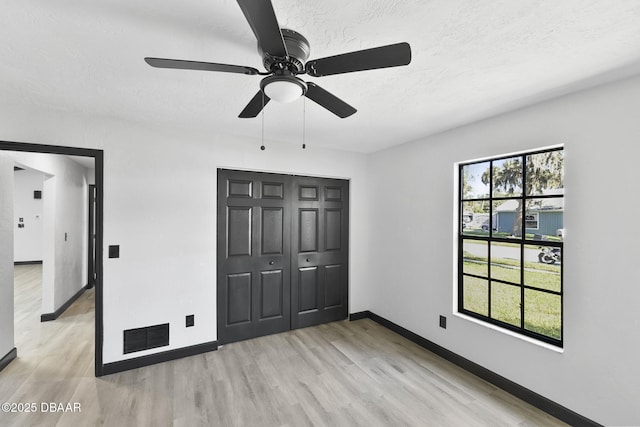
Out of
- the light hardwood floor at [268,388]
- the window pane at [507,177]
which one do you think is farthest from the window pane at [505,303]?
the window pane at [507,177]

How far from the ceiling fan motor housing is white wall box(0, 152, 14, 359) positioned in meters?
3.14

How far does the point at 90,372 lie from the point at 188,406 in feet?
3.95

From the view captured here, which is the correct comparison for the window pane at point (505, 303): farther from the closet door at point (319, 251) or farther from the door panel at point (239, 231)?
the door panel at point (239, 231)

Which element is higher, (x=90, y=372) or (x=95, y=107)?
(x=95, y=107)

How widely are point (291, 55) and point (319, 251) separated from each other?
112 inches

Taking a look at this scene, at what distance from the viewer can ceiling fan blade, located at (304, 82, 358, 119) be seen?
1.48m

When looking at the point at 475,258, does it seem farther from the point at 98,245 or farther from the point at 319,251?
the point at 98,245

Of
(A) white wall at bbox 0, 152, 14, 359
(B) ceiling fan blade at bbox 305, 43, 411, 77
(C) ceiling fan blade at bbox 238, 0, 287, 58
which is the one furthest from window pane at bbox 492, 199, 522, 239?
(A) white wall at bbox 0, 152, 14, 359

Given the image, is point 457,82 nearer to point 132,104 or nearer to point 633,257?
point 633,257

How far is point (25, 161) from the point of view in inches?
126

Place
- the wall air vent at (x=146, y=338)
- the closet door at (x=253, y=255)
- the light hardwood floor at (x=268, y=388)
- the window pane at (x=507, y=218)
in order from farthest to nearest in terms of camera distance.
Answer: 1. the closet door at (x=253, y=255)
2. the wall air vent at (x=146, y=338)
3. the window pane at (x=507, y=218)
4. the light hardwood floor at (x=268, y=388)

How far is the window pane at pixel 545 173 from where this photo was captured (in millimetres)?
2229

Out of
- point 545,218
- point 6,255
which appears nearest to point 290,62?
point 545,218

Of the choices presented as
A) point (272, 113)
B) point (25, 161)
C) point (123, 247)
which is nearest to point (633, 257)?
point (272, 113)
